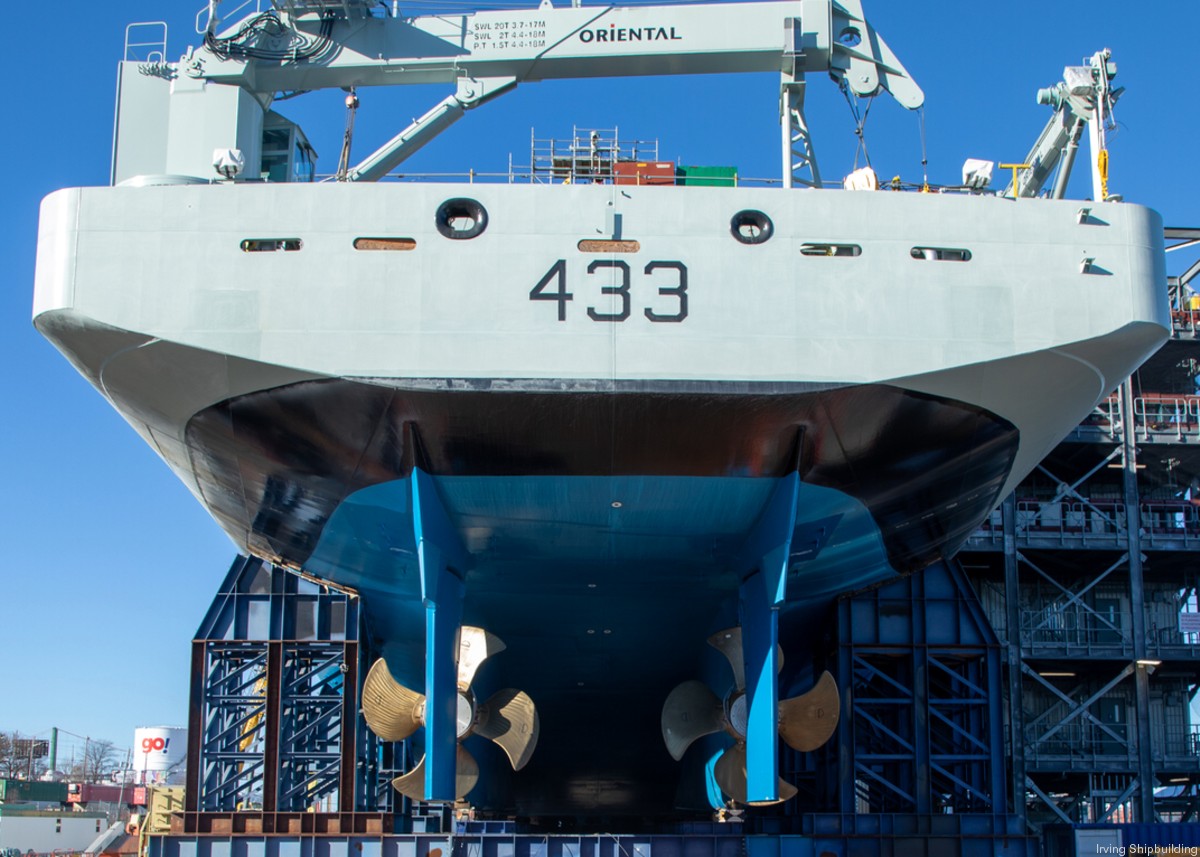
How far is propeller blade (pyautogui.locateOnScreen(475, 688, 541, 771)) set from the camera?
52.0ft

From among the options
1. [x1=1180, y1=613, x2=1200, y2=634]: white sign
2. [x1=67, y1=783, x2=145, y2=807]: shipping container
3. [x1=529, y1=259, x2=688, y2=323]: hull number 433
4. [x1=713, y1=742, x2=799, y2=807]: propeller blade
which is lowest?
[x1=67, y1=783, x2=145, y2=807]: shipping container

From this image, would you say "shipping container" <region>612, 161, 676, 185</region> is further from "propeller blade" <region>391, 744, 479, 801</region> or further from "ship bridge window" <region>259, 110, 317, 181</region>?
"propeller blade" <region>391, 744, 479, 801</region>

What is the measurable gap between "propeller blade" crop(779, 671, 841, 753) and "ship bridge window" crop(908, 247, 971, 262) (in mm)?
5457

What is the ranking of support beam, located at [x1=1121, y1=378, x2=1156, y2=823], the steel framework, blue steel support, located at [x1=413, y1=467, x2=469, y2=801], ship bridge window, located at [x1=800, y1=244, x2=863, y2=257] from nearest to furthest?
1. ship bridge window, located at [x1=800, y1=244, x2=863, y2=257]
2. blue steel support, located at [x1=413, y1=467, x2=469, y2=801]
3. the steel framework
4. support beam, located at [x1=1121, y1=378, x2=1156, y2=823]

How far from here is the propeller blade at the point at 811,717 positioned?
15.0 meters

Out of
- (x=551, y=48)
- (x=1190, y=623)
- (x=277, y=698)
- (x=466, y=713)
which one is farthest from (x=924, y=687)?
(x=1190, y=623)

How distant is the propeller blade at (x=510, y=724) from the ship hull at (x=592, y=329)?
11.9 feet

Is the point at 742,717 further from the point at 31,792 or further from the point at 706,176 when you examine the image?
the point at 31,792

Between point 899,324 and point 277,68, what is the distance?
8700 mm

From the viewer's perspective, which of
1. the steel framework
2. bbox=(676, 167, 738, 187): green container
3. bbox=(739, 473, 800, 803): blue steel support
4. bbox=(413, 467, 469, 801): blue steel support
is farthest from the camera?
the steel framework

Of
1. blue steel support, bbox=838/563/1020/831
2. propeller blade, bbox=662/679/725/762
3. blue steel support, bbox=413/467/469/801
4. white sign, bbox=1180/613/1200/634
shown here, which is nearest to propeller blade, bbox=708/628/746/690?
propeller blade, bbox=662/679/725/762

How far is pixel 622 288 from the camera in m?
11.8

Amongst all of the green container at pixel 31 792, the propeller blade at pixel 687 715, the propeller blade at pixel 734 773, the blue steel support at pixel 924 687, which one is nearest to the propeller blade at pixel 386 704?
the propeller blade at pixel 687 715

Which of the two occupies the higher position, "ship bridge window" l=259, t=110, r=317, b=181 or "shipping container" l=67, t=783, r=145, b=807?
"ship bridge window" l=259, t=110, r=317, b=181
